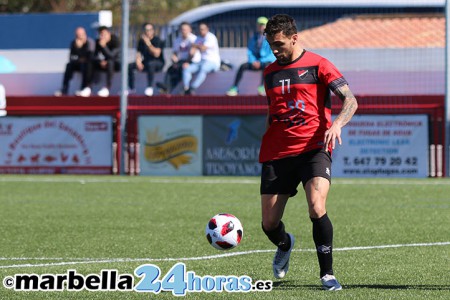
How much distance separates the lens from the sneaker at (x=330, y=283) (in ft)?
25.7

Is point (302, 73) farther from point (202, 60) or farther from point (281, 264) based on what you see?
point (202, 60)

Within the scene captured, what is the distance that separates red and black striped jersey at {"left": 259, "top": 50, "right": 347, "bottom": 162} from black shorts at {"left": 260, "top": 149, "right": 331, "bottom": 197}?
55 millimetres

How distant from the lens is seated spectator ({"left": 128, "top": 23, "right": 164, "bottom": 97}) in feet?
80.6

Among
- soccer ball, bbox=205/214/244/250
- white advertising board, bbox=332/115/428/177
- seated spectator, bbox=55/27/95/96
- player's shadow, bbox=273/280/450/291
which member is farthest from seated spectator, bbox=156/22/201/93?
player's shadow, bbox=273/280/450/291

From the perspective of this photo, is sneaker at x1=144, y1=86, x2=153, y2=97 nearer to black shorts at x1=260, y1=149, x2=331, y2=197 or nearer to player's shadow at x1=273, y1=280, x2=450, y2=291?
black shorts at x1=260, y1=149, x2=331, y2=197

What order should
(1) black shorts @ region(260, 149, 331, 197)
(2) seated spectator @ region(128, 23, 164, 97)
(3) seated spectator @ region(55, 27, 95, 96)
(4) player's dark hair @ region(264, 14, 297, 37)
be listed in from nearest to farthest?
(4) player's dark hair @ region(264, 14, 297, 37) < (1) black shorts @ region(260, 149, 331, 197) < (2) seated spectator @ region(128, 23, 164, 97) < (3) seated spectator @ region(55, 27, 95, 96)

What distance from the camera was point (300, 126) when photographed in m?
8.22

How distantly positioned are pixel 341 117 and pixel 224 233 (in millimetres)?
1336

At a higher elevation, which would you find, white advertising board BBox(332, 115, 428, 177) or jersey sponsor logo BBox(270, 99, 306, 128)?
jersey sponsor logo BBox(270, 99, 306, 128)

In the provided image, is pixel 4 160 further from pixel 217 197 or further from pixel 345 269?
pixel 345 269

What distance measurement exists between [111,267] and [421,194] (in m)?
9.12

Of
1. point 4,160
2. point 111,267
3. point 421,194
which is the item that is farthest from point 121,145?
point 111,267

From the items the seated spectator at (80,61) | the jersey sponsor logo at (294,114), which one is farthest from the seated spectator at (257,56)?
the jersey sponsor logo at (294,114)

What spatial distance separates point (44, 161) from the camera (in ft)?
74.8
